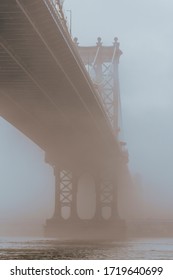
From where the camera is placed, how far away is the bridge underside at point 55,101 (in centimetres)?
3130

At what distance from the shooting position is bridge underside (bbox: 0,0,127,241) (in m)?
31.3

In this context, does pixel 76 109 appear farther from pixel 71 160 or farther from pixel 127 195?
pixel 127 195

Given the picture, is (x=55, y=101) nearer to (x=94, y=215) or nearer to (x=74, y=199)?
(x=94, y=215)

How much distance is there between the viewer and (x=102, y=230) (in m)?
72.6

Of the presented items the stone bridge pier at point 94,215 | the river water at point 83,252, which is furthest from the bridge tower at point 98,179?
the river water at point 83,252

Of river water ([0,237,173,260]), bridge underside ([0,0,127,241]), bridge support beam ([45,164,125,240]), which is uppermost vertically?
bridge underside ([0,0,127,241])

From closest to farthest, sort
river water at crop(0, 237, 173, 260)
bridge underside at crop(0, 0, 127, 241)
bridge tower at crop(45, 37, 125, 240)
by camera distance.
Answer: bridge underside at crop(0, 0, 127, 241), river water at crop(0, 237, 173, 260), bridge tower at crop(45, 37, 125, 240)

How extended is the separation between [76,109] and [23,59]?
44.2 ft

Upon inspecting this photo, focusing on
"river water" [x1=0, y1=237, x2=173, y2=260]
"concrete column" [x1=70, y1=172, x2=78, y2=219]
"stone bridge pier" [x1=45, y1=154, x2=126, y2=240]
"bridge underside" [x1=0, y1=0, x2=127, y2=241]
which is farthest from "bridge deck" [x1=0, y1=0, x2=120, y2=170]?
"river water" [x1=0, y1=237, x2=173, y2=260]

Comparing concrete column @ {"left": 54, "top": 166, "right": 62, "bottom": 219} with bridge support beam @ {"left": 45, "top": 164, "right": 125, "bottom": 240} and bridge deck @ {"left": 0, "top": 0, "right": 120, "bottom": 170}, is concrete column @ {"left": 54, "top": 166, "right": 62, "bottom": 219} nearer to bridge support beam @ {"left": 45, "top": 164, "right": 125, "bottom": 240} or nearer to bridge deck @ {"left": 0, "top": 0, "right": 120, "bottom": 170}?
bridge support beam @ {"left": 45, "top": 164, "right": 125, "bottom": 240}

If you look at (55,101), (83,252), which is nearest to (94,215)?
(55,101)

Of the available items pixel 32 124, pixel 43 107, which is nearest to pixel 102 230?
pixel 32 124

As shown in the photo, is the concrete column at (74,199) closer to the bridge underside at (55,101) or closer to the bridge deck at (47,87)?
the bridge underside at (55,101)
